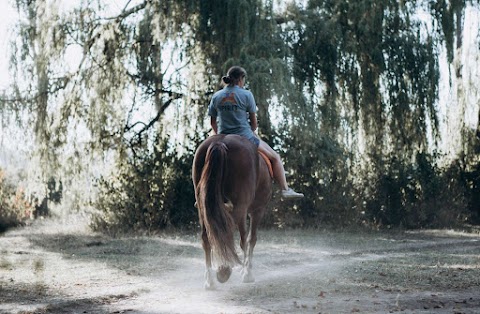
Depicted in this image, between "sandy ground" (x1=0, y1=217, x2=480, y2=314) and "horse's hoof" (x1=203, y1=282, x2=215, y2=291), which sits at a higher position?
"horse's hoof" (x1=203, y1=282, x2=215, y2=291)

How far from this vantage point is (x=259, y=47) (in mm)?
13016

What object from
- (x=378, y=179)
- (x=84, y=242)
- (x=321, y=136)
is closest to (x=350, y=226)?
(x=378, y=179)

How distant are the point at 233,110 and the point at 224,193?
3.18 feet

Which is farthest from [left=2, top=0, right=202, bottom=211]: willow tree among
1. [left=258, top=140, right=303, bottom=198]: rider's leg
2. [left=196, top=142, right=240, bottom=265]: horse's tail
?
[left=196, top=142, right=240, bottom=265]: horse's tail

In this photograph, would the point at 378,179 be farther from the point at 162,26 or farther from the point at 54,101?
the point at 54,101

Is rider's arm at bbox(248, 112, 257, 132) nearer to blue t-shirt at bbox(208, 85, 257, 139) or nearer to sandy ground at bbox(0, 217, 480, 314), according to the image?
blue t-shirt at bbox(208, 85, 257, 139)

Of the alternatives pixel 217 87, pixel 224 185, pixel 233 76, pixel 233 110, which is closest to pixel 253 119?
pixel 233 110

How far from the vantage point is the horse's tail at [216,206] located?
251 inches

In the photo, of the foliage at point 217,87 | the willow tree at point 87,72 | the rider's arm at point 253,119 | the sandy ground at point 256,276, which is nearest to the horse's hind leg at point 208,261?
the sandy ground at point 256,276

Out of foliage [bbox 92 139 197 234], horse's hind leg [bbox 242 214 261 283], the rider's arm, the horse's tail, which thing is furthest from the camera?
foliage [bbox 92 139 197 234]

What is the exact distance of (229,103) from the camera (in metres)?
7.36

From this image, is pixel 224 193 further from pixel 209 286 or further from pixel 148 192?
pixel 148 192

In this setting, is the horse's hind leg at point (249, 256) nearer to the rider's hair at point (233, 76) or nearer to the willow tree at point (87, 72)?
the rider's hair at point (233, 76)

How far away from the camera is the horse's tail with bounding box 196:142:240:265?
251 inches
